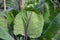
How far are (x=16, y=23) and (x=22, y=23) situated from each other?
0.21 feet

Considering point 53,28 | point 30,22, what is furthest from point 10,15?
point 53,28

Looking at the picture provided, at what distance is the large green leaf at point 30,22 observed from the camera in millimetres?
1713

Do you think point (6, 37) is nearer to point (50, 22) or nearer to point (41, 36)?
point (41, 36)

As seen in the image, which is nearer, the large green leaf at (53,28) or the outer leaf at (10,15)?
the large green leaf at (53,28)

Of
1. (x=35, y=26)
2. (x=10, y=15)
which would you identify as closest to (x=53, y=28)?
(x=35, y=26)

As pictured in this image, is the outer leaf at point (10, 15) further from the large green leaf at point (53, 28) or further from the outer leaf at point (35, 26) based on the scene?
the large green leaf at point (53, 28)

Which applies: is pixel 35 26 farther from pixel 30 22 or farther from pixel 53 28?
pixel 53 28

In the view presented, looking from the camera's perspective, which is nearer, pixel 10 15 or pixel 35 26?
pixel 35 26

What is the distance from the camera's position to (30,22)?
1733 mm

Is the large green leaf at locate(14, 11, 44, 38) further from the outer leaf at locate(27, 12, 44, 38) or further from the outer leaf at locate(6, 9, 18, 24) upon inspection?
the outer leaf at locate(6, 9, 18, 24)

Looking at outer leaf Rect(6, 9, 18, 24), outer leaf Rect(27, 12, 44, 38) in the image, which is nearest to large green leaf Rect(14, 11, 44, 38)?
outer leaf Rect(27, 12, 44, 38)

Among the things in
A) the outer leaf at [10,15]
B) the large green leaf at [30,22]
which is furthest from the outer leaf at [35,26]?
the outer leaf at [10,15]

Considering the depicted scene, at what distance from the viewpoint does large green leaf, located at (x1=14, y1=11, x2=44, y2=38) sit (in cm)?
171

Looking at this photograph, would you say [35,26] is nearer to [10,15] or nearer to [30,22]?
[30,22]
